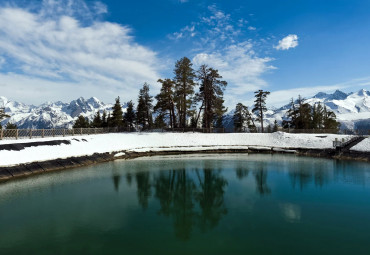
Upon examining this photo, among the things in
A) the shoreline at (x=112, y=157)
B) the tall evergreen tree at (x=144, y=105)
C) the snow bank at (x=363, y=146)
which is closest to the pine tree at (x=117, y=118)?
the tall evergreen tree at (x=144, y=105)

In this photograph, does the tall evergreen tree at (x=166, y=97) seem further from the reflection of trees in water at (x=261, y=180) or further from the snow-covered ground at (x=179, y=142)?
the reflection of trees in water at (x=261, y=180)

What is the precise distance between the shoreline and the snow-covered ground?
992 mm

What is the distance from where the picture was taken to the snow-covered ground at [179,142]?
31592mm

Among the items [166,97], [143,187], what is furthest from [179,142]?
[143,187]

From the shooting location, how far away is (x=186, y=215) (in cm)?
1236

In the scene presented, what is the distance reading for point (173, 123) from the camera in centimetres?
5609

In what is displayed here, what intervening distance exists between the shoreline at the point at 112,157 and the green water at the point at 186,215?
6.12 feet

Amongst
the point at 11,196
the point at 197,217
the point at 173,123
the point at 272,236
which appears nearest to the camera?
the point at 272,236

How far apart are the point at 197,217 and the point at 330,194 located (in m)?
10.1

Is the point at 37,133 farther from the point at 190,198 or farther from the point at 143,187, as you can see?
the point at 190,198

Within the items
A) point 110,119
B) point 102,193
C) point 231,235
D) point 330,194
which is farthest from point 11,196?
point 110,119

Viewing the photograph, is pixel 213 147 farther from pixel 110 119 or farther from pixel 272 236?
pixel 110 119

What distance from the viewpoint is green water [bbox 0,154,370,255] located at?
9039 millimetres

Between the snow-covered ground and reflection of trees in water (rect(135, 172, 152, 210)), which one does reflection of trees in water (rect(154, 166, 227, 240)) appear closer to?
reflection of trees in water (rect(135, 172, 152, 210))
